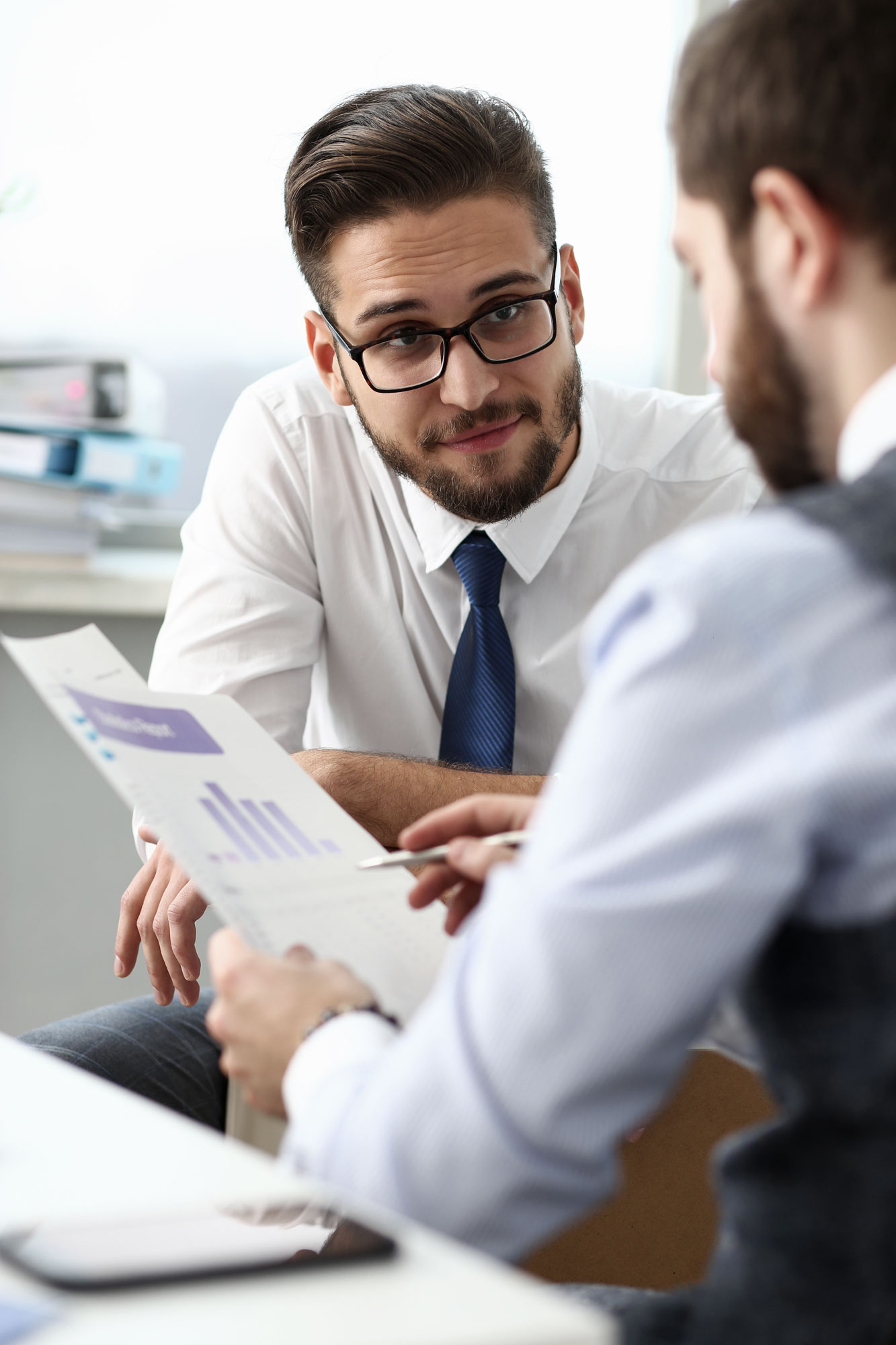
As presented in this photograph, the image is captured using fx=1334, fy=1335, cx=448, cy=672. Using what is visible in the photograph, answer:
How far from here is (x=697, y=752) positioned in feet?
1.57

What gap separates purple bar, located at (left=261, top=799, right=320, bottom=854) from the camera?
867 mm

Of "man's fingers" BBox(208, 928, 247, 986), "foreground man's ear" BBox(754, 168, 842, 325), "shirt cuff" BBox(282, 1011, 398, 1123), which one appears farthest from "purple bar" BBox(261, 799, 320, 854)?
"foreground man's ear" BBox(754, 168, 842, 325)

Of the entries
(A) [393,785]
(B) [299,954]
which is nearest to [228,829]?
(B) [299,954]

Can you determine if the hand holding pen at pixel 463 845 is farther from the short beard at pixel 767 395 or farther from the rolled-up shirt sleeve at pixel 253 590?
the rolled-up shirt sleeve at pixel 253 590

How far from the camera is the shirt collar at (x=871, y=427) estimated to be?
0.57m

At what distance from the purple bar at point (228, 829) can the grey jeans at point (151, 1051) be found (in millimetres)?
652

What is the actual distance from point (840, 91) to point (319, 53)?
1.86 m

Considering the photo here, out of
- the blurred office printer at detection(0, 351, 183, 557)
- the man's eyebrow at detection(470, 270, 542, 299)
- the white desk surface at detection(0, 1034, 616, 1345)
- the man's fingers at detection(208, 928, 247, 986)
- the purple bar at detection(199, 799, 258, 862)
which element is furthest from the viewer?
the blurred office printer at detection(0, 351, 183, 557)

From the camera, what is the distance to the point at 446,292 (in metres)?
1.49

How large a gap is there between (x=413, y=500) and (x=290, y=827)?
0.86m

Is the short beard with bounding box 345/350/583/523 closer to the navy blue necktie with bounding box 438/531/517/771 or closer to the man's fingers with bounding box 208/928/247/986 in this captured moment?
the navy blue necktie with bounding box 438/531/517/771

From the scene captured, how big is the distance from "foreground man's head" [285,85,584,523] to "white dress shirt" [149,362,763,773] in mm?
94

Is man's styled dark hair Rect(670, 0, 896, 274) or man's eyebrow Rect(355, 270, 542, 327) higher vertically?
man's styled dark hair Rect(670, 0, 896, 274)

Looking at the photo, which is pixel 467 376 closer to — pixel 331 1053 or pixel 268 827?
pixel 268 827
